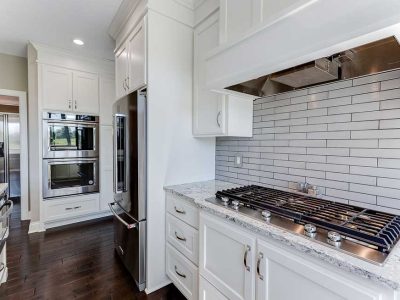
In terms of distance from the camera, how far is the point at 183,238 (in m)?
1.72

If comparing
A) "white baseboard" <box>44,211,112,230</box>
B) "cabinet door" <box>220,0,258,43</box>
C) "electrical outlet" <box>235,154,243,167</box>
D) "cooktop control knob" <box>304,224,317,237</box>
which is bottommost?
"white baseboard" <box>44,211,112,230</box>

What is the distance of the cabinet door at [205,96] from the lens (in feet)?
5.93

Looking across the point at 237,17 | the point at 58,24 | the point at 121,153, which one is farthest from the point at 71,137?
the point at 237,17

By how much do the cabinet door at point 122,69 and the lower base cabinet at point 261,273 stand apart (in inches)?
64.9

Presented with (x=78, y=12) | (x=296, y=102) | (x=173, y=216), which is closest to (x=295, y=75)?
(x=296, y=102)

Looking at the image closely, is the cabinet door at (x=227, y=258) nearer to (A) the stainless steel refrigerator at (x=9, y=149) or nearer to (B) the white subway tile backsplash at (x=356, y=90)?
(B) the white subway tile backsplash at (x=356, y=90)

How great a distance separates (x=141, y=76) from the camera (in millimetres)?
1903

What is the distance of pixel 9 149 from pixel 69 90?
102 inches

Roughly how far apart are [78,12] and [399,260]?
307 cm

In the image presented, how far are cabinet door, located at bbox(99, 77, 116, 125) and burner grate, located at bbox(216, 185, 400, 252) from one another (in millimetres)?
2736

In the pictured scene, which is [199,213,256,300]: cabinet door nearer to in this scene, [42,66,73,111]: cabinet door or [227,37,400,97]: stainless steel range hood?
[227,37,400,97]: stainless steel range hood

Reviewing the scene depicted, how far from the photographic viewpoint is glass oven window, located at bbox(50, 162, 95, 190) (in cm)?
315

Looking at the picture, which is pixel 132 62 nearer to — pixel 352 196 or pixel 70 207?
pixel 352 196

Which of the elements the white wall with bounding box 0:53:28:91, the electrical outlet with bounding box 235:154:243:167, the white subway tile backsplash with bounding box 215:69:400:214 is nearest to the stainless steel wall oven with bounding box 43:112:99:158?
the white wall with bounding box 0:53:28:91
